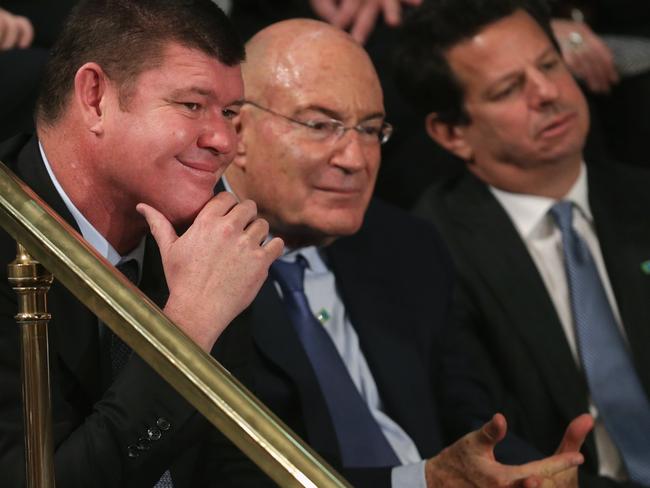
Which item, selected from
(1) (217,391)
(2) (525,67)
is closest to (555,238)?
(2) (525,67)

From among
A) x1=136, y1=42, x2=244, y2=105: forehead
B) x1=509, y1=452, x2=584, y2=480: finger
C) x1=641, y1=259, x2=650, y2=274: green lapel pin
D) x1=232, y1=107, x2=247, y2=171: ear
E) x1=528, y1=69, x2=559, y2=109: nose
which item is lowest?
x1=641, y1=259, x2=650, y2=274: green lapel pin

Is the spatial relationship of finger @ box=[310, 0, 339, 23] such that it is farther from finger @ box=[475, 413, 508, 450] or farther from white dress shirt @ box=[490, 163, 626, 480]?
finger @ box=[475, 413, 508, 450]

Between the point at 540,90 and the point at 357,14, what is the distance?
1.44 feet

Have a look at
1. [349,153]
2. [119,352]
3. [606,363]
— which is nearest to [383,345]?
[349,153]

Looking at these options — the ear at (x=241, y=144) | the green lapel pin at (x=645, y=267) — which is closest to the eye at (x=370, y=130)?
the ear at (x=241, y=144)

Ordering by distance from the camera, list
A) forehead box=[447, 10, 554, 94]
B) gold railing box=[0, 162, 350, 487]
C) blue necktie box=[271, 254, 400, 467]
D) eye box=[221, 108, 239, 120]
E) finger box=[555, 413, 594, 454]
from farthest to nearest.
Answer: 1. forehead box=[447, 10, 554, 94]
2. blue necktie box=[271, 254, 400, 467]
3. finger box=[555, 413, 594, 454]
4. eye box=[221, 108, 239, 120]
5. gold railing box=[0, 162, 350, 487]

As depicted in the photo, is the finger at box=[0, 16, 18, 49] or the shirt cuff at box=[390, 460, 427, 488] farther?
the finger at box=[0, 16, 18, 49]

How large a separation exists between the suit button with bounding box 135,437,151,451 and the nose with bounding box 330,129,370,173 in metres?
0.78

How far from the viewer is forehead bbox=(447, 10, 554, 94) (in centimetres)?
262

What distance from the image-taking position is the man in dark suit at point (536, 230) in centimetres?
241

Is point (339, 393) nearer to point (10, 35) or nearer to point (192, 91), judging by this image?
point (192, 91)

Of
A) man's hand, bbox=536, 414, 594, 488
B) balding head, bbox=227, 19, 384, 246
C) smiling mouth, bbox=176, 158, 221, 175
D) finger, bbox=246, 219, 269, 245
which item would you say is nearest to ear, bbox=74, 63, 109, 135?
smiling mouth, bbox=176, 158, 221, 175

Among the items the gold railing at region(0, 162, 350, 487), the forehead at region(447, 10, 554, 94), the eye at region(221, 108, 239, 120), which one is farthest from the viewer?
the forehead at region(447, 10, 554, 94)

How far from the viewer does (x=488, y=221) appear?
255 cm
